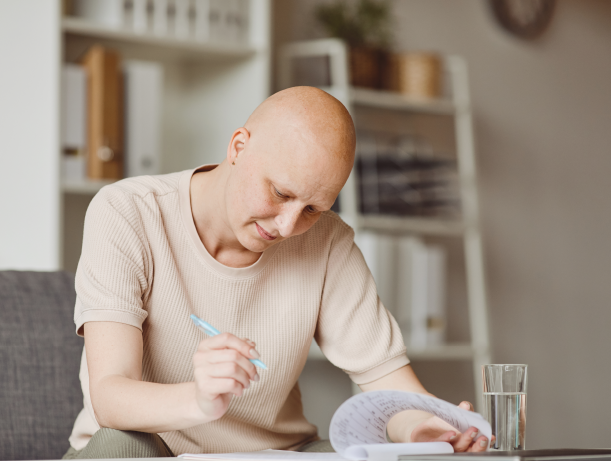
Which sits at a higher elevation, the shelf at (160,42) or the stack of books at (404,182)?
the shelf at (160,42)

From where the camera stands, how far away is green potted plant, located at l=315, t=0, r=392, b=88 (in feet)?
8.18

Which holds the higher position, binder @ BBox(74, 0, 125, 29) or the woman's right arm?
binder @ BBox(74, 0, 125, 29)

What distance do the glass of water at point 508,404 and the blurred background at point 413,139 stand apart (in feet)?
4.42

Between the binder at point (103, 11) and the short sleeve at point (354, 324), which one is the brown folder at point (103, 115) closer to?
the binder at point (103, 11)

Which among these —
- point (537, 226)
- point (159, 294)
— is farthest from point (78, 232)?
point (537, 226)

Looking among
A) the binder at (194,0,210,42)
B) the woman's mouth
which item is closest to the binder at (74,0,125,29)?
the binder at (194,0,210,42)

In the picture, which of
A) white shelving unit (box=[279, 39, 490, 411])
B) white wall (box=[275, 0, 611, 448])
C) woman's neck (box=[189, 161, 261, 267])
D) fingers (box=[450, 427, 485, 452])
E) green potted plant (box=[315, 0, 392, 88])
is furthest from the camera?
white wall (box=[275, 0, 611, 448])

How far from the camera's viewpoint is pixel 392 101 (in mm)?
2490

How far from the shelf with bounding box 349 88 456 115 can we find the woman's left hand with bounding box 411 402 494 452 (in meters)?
1.53

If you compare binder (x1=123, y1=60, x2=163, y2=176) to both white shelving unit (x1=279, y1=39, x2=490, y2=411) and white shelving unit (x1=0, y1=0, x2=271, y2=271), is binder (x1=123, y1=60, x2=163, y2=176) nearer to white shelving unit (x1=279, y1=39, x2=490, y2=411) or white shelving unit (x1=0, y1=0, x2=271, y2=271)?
white shelving unit (x1=0, y1=0, x2=271, y2=271)

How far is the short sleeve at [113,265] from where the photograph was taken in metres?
1.02

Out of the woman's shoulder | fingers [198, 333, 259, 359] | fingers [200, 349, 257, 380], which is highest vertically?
the woman's shoulder

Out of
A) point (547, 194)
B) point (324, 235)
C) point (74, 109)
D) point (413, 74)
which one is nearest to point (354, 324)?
point (324, 235)

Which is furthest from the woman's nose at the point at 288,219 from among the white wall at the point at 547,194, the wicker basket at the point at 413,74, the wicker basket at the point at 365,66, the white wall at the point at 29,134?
the white wall at the point at 547,194
